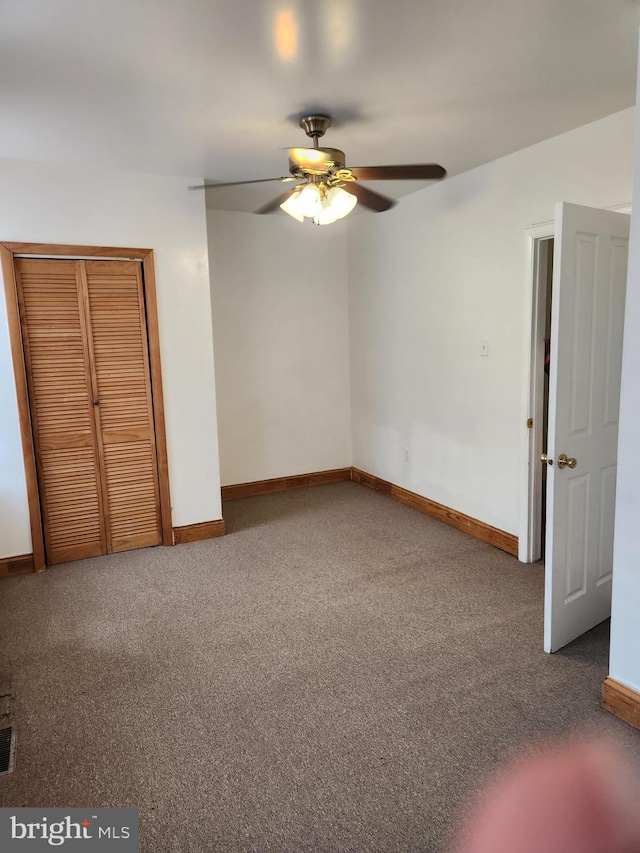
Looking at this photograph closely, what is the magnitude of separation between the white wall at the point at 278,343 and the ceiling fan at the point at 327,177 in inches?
82.0

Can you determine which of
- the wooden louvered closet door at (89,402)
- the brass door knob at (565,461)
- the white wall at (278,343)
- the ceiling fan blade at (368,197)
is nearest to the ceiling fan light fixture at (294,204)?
the ceiling fan blade at (368,197)

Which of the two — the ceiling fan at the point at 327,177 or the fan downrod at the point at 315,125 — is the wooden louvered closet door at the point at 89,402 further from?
the fan downrod at the point at 315,125

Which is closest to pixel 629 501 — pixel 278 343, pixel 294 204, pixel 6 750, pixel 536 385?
pixel 536 385

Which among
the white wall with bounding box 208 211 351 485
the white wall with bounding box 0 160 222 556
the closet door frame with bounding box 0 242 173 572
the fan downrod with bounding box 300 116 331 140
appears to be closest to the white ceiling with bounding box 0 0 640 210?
the fan downrod with bounding box 300 116 331 140

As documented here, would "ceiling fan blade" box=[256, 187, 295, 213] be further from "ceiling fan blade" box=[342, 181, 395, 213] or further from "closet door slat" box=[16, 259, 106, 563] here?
"closet door slat" box=[16, 259, 106, 563]

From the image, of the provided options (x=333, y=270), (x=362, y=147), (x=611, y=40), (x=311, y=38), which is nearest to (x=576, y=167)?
(x=611, y=40)

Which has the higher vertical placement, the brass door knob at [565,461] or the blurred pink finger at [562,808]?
the brass door knob at [565,461]

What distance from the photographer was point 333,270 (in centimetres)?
526

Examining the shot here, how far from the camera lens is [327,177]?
8.39ft

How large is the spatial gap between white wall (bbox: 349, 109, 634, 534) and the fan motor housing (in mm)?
1432

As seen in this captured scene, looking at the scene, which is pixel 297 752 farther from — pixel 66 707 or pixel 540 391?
pixel 540 391

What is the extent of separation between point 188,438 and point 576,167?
2.92 meters

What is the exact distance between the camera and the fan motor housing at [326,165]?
241 centimetres
